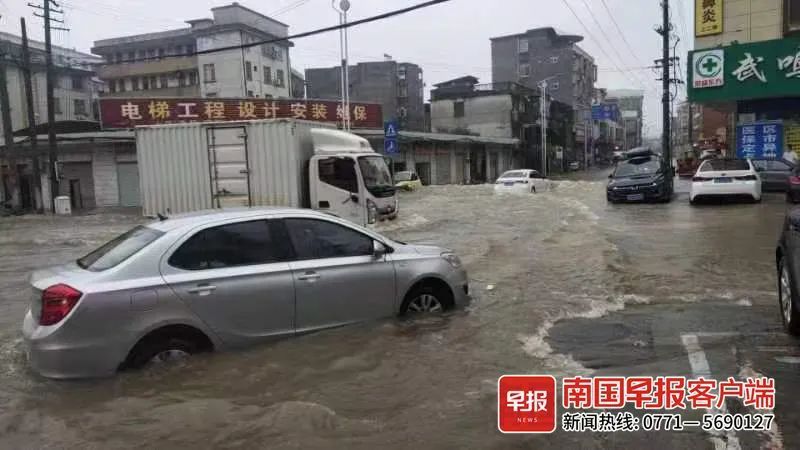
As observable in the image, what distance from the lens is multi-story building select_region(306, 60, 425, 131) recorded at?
6956 cm

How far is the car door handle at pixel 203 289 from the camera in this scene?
5.35 meters

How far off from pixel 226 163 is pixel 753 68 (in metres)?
17.2

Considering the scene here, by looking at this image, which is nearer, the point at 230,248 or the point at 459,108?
the point at 230,248

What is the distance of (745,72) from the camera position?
21984 mm

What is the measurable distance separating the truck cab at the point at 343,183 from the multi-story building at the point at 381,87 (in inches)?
2112

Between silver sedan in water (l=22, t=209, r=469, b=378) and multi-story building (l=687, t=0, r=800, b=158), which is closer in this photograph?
silver sedan in water (l=22, t=209, r=469, b=378)

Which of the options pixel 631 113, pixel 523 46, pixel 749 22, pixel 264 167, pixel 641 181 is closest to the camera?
pixel 264 167

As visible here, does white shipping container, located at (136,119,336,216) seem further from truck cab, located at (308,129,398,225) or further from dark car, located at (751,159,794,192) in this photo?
dark car, located at (751,159,794,192)

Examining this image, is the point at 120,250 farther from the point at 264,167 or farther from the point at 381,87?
the point at 381,87

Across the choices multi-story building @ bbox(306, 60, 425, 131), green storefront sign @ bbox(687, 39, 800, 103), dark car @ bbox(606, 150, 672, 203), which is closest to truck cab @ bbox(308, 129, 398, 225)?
dark car @ bbox(606, 150, 672, 203)

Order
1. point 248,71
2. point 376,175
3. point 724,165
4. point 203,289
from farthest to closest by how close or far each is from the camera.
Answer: point 248,71 → point 724,165 → point 376,175 → point 203,289

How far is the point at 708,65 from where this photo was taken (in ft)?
74.4

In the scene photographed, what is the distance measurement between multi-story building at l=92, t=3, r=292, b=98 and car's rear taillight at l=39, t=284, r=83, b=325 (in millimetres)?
55578

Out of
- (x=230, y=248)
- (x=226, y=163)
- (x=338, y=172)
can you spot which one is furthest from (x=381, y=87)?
(x=230, y=248)
